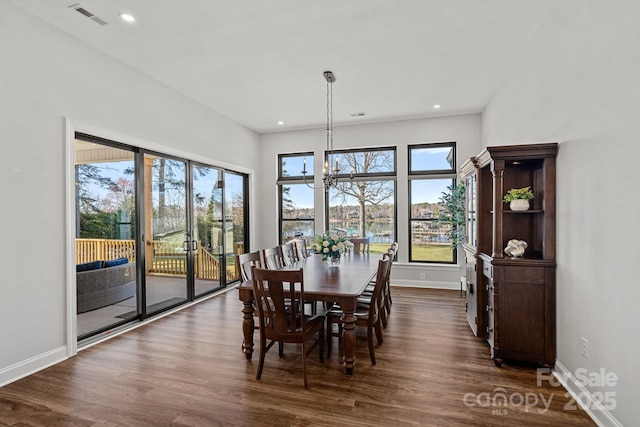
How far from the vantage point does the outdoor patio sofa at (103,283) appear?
3592 mm

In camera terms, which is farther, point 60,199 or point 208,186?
point 208,186

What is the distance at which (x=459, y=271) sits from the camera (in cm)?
589

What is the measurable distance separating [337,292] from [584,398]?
6.28 ft

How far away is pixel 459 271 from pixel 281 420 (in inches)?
182

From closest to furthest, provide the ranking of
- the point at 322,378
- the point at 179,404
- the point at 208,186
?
the point at 179,404 < the point at 322,378 < the point at 208,186

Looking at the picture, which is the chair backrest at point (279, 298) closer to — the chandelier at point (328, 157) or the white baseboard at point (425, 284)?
the chandelier at point (328, 157)

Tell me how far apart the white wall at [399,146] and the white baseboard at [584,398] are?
3261mm

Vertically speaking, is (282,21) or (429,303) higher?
(282,21)

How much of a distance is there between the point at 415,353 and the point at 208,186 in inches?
164

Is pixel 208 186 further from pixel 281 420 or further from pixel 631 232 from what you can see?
pixel 631 232

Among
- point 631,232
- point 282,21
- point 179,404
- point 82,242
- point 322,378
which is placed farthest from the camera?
point 82,242

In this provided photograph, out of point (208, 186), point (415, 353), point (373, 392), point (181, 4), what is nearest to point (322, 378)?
point (373, 392)

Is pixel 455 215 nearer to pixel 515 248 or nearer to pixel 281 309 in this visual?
pixel 515 248

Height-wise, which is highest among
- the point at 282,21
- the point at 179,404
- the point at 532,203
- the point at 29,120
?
the point at 282,21
